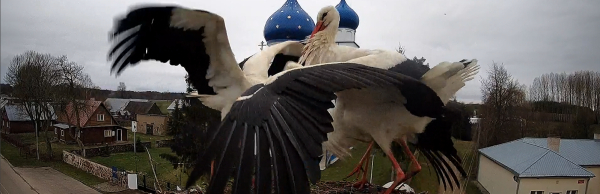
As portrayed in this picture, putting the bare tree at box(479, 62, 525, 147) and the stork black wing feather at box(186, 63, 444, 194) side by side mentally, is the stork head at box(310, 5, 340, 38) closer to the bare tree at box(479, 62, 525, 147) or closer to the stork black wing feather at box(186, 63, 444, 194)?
the stork black wing feather at box(186, 63, 444, 194)

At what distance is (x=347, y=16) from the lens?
5.21 meters

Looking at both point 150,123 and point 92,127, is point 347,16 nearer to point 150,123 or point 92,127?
point 92,127

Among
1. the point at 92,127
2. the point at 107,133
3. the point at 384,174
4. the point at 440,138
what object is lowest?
the point at 384,174

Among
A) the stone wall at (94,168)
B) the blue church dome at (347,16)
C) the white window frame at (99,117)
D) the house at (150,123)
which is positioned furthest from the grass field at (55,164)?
the house at (150,123)

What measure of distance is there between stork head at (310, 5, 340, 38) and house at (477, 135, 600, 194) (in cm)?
272

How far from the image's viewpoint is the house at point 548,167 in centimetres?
314

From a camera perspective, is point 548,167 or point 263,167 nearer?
point 263,167

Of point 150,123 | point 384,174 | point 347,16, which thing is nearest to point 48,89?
point 347,16

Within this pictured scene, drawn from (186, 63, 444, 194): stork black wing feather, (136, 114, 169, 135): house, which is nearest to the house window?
(136, 114, 169, 135): house

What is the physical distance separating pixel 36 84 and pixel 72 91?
47.0 inches

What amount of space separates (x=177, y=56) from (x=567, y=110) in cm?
355

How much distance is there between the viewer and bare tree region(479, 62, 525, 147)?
3.70m

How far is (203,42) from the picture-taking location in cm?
139

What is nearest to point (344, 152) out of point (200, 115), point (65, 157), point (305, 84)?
point (305, 84)
